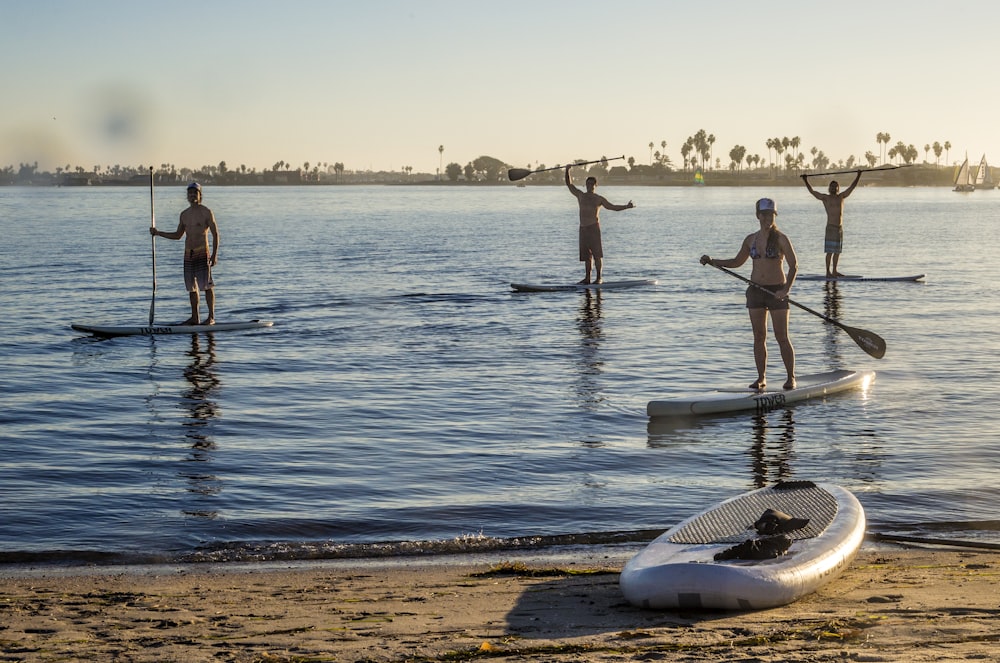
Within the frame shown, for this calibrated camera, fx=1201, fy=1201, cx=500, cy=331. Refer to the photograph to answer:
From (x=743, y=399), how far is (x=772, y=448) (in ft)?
5.23

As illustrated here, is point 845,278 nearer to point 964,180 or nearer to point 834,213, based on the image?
point 834,213

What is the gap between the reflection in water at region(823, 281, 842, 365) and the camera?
59.6ft

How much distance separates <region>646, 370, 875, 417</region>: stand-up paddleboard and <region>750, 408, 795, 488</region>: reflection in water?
16 centimetres

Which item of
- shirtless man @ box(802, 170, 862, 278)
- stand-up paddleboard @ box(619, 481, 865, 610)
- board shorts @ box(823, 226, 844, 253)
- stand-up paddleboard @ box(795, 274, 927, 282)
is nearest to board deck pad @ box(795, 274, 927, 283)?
stand-up paddleboard @ box(795, 274, 927, 282)

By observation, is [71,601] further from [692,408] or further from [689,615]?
[692,408]

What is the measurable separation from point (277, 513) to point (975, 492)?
580cm

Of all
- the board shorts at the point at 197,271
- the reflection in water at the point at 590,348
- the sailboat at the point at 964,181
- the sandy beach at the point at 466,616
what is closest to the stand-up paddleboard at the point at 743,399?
the reflection in water at the point at 590,348

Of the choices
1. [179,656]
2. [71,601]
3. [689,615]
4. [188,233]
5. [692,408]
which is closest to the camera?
[179,656]

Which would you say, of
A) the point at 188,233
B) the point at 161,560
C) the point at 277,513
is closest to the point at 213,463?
the point at 277,513

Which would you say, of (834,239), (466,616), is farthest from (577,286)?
(466,616)

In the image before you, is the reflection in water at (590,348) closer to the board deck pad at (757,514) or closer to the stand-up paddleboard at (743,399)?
the stand-up paddleboard at (743,399)

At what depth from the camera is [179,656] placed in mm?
5984

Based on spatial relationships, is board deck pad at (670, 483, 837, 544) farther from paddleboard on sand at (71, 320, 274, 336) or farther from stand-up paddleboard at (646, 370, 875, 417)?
paddleboard on sand at (71, 320, 274, 336)

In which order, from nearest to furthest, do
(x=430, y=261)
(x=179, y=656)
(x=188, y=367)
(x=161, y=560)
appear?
(x=179, y=656) → (x=161, y=560) → (x=188, y=367) → (x=430, y=261)
